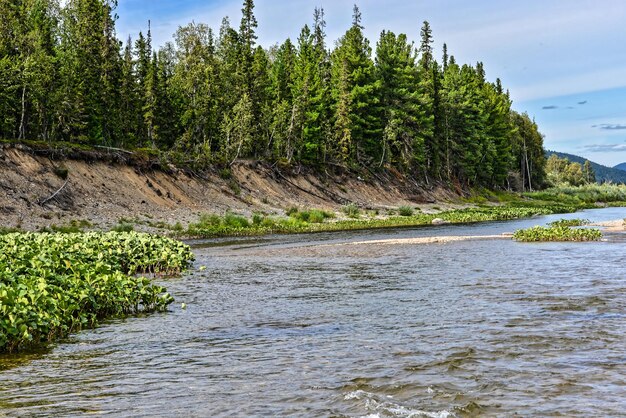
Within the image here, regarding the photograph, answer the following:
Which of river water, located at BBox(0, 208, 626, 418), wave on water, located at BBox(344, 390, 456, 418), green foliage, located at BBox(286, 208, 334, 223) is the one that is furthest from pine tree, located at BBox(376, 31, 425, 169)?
Answer: wave on water, located at BBox(344, 390, 456, 418)

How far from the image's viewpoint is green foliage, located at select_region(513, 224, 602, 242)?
116ft

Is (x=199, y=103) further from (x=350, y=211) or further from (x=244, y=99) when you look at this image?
(x=350, y=211)

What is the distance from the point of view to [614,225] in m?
45.9

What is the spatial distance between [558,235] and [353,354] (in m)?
28.8

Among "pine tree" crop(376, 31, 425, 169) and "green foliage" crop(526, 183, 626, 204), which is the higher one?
"pine tree" crop(376, 31, 425, 169)

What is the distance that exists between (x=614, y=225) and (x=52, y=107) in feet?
142

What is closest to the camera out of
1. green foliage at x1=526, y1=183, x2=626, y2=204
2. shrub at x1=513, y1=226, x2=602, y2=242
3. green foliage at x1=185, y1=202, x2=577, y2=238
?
shrub at x1=513, y1=226, x2=602, y2=242

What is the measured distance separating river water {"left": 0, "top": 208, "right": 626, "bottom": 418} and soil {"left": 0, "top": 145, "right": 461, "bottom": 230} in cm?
2385

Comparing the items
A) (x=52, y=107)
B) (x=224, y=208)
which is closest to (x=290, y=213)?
(x=224, y=208)

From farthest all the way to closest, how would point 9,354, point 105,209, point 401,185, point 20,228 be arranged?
1. point 401,185
2. point 105,209
3. point 20,228
4. point 9,354

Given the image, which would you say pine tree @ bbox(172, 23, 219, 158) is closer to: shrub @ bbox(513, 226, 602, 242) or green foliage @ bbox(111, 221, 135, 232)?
green foliage @ bbox(111, 221, 135, 232)

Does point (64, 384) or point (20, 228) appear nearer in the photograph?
point (64, 384)

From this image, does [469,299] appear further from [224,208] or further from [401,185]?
[401,185]

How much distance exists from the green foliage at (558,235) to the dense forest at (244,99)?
106 feet
